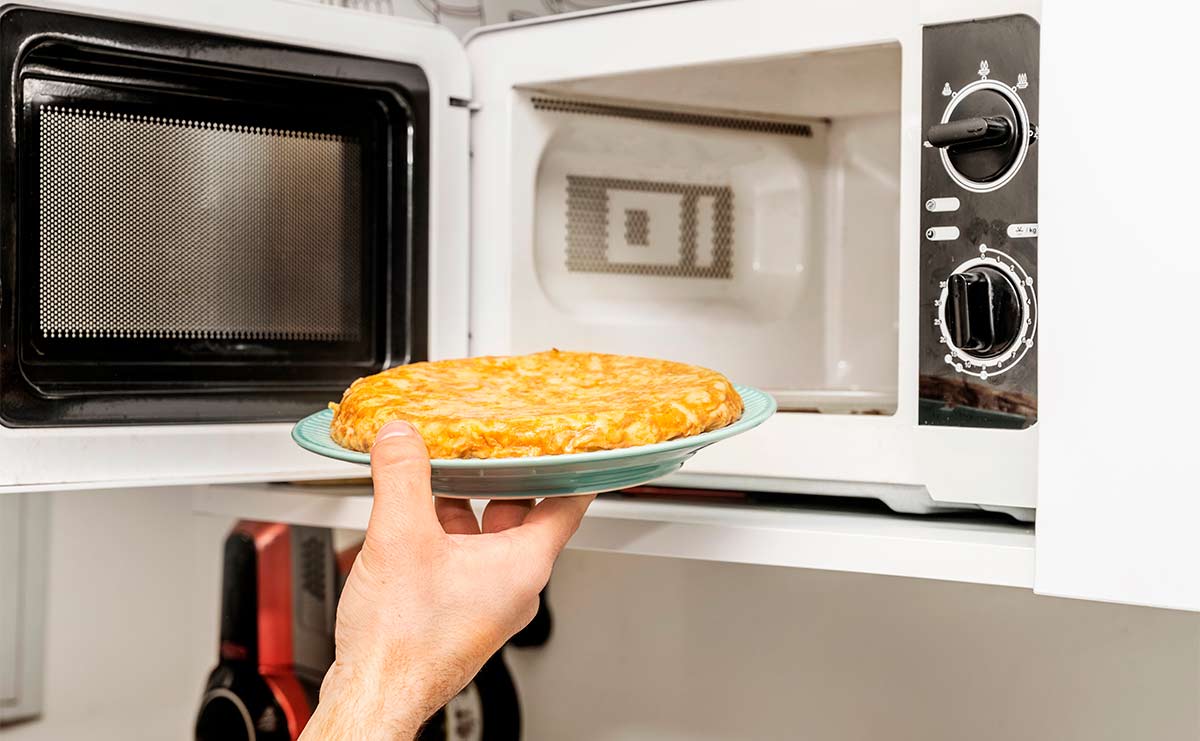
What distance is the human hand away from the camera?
1.94ft

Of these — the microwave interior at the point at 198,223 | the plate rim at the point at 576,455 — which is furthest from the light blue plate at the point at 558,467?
the microwave interior at the point at 198,223

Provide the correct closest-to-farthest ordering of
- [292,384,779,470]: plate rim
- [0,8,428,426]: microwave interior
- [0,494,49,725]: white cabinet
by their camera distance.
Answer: [292,384,779,470]: plate rim → [0,8,428,426]: microwave interior → [0,494,49,725]: white cabinet

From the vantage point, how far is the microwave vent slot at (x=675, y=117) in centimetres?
98

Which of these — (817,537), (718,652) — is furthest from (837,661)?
(817,537)

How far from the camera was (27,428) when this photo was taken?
0.76 metres

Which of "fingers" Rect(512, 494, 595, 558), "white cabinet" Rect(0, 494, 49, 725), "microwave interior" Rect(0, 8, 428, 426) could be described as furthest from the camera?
"white cabinet" Rect(0, 494, 49, 725)

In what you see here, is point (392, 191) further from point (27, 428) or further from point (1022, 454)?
point (1022, 454)

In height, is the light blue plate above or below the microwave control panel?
below

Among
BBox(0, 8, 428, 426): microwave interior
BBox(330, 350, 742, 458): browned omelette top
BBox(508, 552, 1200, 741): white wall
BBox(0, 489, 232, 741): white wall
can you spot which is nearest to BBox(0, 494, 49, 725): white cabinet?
BBox(0, 489, 232, 741): white wall

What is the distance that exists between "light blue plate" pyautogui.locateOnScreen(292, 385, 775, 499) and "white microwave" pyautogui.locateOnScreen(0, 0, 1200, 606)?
0.18 meters

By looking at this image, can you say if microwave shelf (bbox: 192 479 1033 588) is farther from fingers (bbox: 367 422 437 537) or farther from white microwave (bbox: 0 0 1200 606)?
fingers (bbox: 367 422 437 537)

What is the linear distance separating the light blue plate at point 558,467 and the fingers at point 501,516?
4.8 inches

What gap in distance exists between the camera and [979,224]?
712 millimetres

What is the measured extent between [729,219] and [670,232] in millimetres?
70
